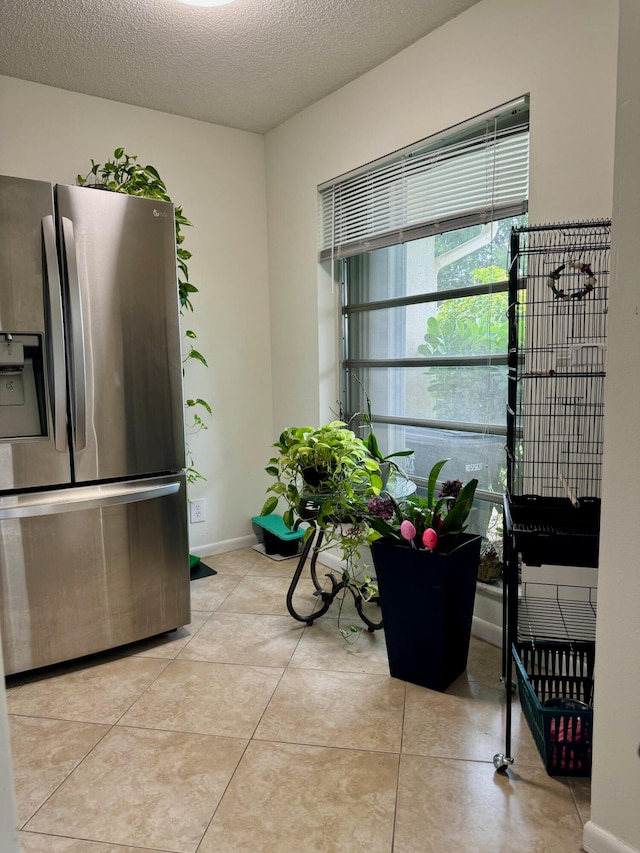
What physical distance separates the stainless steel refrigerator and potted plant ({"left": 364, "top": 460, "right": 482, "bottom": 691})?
3.04 feet

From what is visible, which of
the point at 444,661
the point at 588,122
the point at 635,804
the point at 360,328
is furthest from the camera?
the point at 360,328

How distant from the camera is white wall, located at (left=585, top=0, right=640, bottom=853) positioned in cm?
120

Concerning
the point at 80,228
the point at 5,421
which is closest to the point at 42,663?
the point at 5,421

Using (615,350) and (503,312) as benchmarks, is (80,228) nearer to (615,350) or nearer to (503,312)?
(503,312)

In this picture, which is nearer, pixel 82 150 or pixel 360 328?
pixel 82 150

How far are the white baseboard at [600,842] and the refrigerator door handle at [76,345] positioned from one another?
1937mm

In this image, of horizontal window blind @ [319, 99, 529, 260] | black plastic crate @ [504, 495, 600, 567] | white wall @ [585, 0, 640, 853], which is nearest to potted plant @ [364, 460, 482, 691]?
black plastic crate @ [504, 495, 600, 567]

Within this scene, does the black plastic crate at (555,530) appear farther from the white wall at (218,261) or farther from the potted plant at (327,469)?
the white wall at (218,261)

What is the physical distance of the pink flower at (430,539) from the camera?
1.95m

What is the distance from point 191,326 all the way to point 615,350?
2545 mm

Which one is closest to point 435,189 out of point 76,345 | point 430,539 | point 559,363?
point 559,363

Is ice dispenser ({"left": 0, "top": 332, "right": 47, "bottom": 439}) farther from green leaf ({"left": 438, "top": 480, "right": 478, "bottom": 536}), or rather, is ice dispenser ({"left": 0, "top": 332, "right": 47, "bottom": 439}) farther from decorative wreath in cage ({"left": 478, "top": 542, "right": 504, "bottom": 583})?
decorative wreath in cage ({"left": 478, "top": 542, "right": 504, "bottom": 583})

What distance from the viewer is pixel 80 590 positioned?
2188 mm

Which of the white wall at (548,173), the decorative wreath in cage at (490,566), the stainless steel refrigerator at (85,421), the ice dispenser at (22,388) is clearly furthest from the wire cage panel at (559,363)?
the ice dispenser at (22,388)
